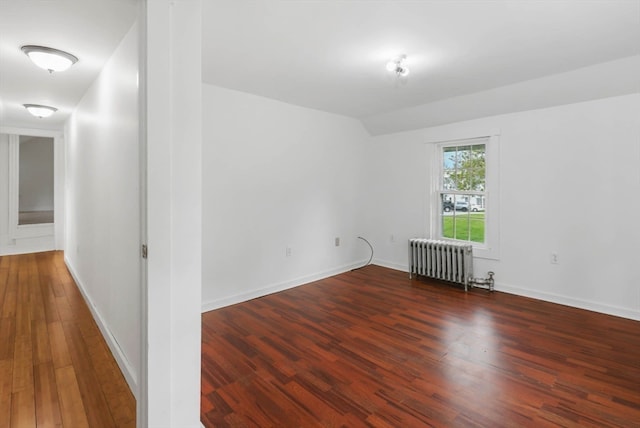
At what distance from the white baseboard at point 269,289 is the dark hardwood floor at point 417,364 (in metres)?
0.15

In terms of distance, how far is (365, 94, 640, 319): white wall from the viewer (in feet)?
10.6

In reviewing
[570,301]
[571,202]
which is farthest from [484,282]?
[571,202]

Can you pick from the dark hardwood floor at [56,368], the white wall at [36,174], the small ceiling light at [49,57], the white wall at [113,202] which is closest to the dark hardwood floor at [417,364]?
the dark hardwood floor at [56,368]

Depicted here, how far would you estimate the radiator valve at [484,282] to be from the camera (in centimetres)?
416

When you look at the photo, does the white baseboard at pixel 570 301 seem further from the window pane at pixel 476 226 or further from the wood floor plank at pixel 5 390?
the wood floor plank at pixel 5 390

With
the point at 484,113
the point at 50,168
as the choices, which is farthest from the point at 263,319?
the point at 50,168

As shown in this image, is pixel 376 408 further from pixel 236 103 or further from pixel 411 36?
pixel 236 103

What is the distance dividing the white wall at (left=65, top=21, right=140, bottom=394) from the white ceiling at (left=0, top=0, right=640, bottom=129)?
26 centimetres

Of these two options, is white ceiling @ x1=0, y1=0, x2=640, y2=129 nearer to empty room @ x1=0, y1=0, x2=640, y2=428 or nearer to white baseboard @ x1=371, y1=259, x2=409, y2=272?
empty room @ x1=0, y1=0, x2=640, y2=428

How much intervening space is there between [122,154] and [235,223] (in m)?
1.66

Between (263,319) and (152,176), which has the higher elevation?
(152,176)

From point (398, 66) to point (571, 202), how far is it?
2591mm

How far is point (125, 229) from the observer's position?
2076 mm

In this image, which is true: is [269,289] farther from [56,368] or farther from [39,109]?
[39,109]
